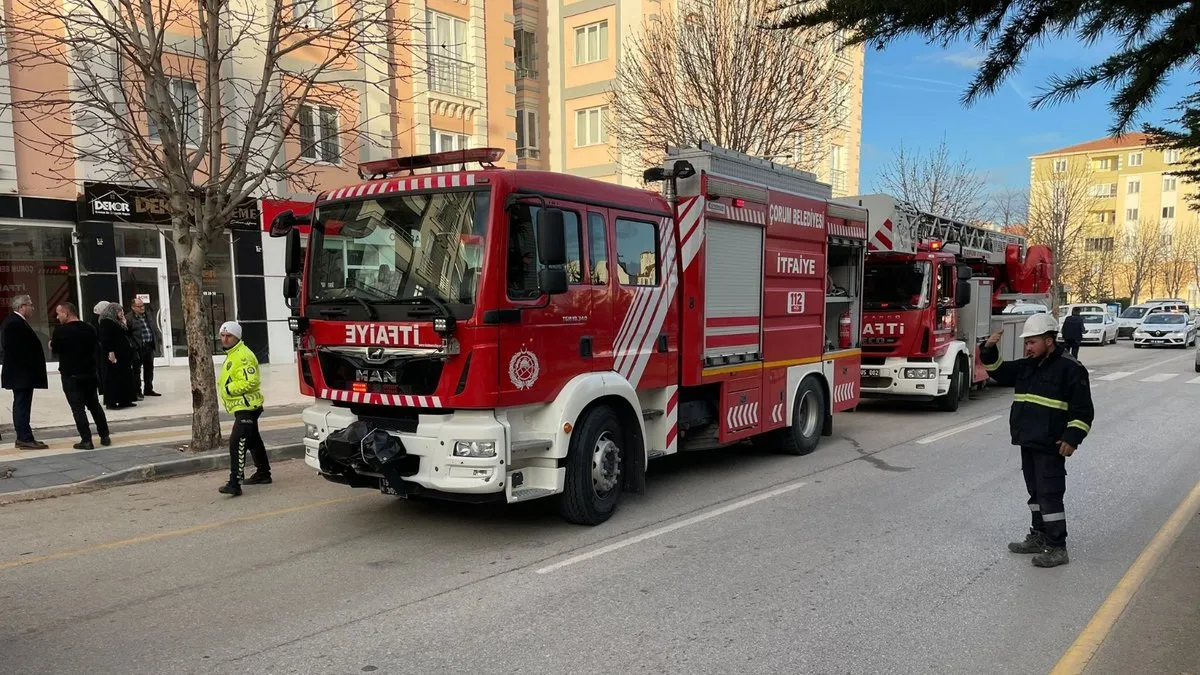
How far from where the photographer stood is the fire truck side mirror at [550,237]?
17.1 feet

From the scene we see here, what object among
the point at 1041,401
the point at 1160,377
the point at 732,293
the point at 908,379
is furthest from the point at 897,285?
the point at 1160,377

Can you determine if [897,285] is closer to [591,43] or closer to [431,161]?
[431,161]

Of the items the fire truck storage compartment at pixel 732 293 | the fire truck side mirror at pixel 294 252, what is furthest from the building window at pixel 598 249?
the fire truck side mirror at pixel 294 252

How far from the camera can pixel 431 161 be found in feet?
20.4

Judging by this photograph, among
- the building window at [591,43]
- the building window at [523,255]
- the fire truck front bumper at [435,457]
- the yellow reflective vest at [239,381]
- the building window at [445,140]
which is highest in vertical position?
the building window at [591,43]

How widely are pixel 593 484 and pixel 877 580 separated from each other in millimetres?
2147

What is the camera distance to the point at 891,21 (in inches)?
125

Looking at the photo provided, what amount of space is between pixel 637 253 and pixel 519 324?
5.04ft

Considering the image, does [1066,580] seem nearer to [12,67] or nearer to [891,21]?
[891,21]

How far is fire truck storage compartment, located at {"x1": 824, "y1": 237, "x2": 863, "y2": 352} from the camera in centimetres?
988

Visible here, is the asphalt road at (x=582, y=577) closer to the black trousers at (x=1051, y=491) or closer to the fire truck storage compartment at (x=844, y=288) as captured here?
the black trousers at (x=1051, y=491)

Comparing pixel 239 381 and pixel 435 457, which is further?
pixel 239 381

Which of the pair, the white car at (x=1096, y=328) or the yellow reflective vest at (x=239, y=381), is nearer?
the yellow reflective vest at (x=239, y=381)

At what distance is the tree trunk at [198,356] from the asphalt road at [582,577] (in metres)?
0.98
